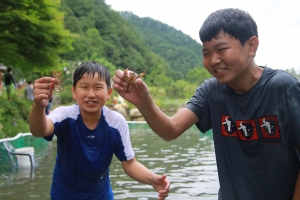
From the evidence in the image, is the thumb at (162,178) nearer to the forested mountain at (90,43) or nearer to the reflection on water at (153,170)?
the forested mountain at (90,43)

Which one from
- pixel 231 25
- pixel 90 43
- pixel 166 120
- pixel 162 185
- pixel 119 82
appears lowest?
pixel 162 185

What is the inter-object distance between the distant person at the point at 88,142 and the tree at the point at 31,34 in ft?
28.2

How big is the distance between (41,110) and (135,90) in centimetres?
75

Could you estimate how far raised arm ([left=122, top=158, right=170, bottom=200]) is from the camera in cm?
261

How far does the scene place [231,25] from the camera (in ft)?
6.90

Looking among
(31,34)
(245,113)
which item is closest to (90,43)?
(31,34)

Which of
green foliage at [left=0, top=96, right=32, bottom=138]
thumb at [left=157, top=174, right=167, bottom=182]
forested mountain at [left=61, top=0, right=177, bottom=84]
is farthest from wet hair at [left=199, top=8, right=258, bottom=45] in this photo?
forested mountain at [left=61, top=0, right=177, bottom=84]

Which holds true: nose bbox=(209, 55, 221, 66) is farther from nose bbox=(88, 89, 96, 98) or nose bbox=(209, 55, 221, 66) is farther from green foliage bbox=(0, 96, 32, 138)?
green foliage bbox=(0, 96, 32, 138)

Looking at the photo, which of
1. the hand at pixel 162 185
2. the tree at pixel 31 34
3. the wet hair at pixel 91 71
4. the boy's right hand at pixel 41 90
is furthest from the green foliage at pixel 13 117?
the hand at pixel 162 185

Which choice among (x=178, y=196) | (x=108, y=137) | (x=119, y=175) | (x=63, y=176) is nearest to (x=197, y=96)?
(x=108, y=137)

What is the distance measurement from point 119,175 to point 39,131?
4415 millimetres

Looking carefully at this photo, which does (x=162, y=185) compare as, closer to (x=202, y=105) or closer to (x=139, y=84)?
(x=202, y=105)

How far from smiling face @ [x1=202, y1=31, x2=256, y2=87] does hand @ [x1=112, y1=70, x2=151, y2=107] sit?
35 cm

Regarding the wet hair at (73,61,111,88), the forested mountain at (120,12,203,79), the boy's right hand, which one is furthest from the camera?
the forested mountain at (120,12,203,79)
